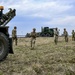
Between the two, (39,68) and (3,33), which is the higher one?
(3,33)

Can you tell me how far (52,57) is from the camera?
1642cm

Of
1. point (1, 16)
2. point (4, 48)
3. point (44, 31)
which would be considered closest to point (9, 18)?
point (1, 16)

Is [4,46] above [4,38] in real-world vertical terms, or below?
below

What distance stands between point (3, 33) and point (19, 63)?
136cm

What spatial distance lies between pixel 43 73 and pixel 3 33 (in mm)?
3128

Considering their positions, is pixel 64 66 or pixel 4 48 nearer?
pixel 64 66

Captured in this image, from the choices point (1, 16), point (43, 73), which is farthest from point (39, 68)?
point (1, 16)

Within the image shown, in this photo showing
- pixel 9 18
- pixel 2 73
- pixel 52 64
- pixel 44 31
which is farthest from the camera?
pixel 44 31

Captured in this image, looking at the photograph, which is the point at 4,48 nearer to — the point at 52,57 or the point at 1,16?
the point at 1,16

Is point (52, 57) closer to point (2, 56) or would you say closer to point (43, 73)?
point (2, 56)

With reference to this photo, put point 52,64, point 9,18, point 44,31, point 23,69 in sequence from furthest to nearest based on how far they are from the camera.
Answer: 1. point 44,31
2. point 9,18
3. point 52,64
4. point 23,69

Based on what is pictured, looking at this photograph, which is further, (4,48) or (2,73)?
(4,48)

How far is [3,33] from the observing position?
14.7 metres

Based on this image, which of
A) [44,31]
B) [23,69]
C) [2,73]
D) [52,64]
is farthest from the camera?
[44,31]
